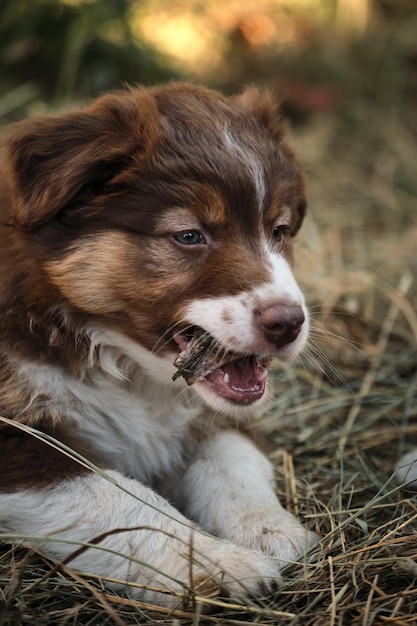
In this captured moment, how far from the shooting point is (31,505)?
9.99 feet

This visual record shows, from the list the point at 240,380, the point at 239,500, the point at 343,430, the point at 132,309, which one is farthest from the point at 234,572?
the point at 343,430

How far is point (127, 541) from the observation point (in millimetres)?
3004

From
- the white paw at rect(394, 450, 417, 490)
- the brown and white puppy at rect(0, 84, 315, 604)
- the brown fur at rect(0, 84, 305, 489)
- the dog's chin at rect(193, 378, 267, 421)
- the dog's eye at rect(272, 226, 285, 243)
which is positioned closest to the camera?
the brown and white puppy at rect(0, 84, 315, 604)

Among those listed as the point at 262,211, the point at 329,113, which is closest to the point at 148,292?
the point at 262,211

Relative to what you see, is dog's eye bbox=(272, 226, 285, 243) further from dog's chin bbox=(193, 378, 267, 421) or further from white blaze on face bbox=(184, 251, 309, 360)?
dog's chin bbox=(193, 378, 267, 421)

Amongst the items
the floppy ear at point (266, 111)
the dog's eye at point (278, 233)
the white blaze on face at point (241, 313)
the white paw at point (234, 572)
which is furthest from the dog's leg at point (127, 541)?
the floppy ear at point (266, 111)

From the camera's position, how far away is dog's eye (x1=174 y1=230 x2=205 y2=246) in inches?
126

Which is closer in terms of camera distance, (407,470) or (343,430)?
(407,470)

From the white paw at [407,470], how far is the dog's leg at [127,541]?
1.00 meters

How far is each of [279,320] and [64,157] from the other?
1077 mm

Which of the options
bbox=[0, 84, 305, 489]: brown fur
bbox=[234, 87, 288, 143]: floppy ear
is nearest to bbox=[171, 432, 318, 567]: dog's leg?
bbox=[0, 84, 305, 489]: brown fur

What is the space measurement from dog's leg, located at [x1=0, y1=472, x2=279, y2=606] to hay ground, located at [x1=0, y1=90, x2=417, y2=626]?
0.08 metres

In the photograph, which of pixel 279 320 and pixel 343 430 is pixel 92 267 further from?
pixel 343 430

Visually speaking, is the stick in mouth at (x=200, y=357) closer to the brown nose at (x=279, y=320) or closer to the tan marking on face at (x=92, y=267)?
the brown nose at (x=279, y=320)
